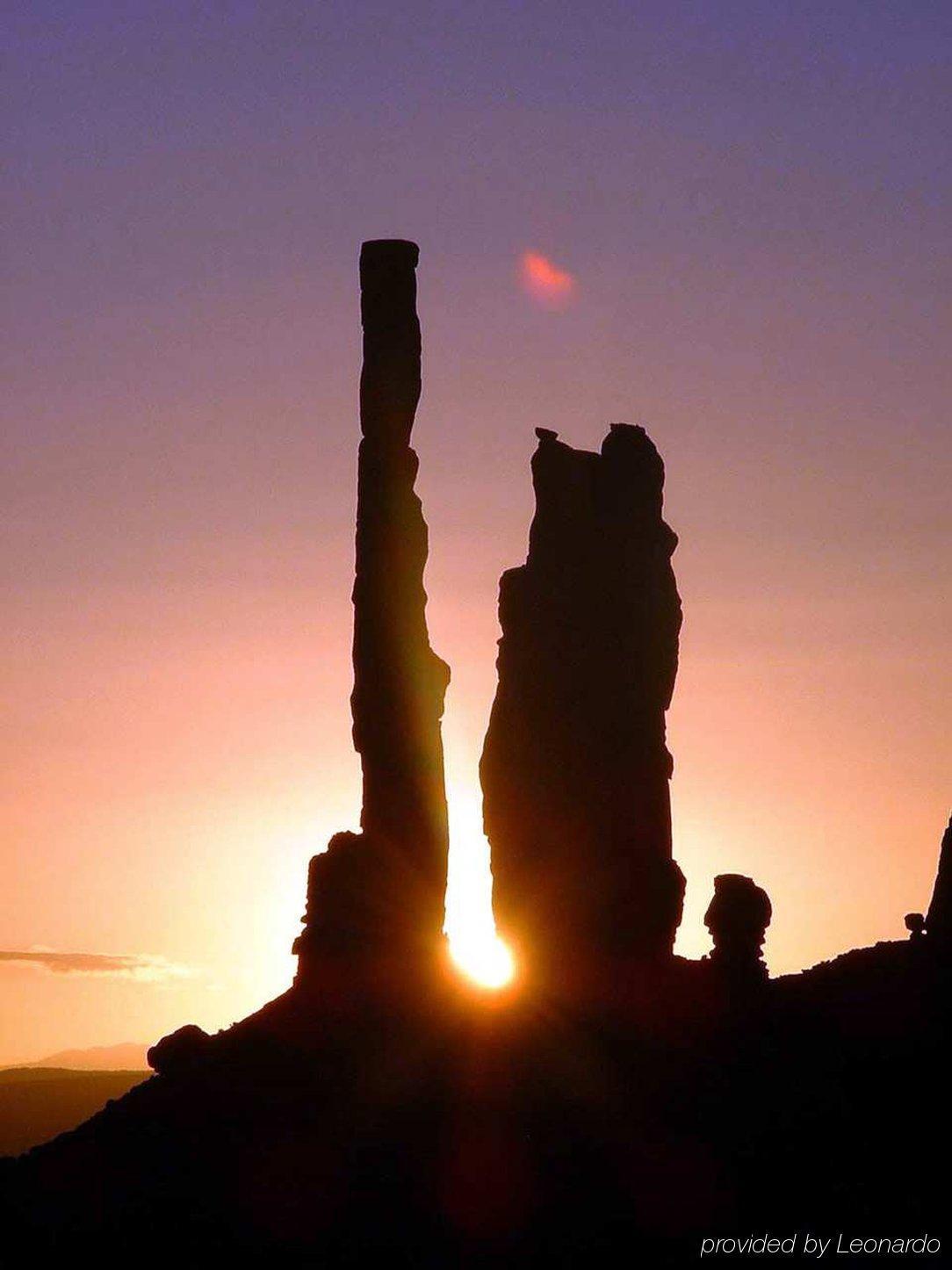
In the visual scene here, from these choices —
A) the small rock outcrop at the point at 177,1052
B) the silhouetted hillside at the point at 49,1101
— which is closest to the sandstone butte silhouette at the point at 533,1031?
the small rock outcrop at the point at 177,1052

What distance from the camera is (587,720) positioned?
212 ft

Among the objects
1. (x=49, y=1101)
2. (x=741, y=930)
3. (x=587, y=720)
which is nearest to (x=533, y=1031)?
(x=741, y=930)

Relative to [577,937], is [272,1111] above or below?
below

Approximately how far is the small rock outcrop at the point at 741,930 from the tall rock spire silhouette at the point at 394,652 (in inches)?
318

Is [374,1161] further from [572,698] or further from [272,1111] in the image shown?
[572,698]

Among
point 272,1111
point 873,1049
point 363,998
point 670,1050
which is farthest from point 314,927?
point 873,1049

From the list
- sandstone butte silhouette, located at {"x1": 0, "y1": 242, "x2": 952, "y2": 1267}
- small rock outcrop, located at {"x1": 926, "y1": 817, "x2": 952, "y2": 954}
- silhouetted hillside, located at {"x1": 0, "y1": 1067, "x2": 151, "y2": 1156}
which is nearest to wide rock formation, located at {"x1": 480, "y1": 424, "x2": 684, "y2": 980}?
sandstone butte silhouette, located at {"x1": 0, "y1": 242, "x2": 952, "y2": 1267}

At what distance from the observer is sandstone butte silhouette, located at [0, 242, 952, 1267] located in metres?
46.7

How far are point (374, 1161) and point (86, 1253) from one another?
6762 mm

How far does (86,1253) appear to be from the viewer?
46875 mm

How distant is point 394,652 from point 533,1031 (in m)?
11.9

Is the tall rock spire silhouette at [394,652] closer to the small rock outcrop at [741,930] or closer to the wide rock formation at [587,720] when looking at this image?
the wide rock formation at [587,720]

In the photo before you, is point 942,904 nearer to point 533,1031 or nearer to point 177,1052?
point 533,1031

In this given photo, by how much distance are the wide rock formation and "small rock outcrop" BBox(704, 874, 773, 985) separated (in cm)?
508
